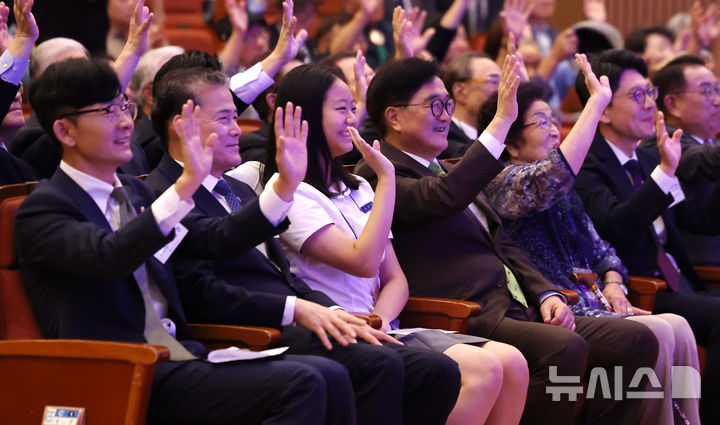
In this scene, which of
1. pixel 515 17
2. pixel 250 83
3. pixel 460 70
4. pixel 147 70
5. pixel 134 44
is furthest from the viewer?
pixel 515 17

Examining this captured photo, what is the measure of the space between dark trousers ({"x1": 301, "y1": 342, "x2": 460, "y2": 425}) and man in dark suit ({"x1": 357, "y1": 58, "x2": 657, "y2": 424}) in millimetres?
464

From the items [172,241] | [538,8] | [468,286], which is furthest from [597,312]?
[538,8]

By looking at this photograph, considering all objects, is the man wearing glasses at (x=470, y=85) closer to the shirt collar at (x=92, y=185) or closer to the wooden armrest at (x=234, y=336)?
the wooden armrest at (x=234, y=336)

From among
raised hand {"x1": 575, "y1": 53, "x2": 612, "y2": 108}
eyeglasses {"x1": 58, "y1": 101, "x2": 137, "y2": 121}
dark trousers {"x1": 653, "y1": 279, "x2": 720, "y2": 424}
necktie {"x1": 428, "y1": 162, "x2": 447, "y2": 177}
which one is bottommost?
dark trousers {"x1": 653, "y1": 279, "x2": 720, "y2": 424}

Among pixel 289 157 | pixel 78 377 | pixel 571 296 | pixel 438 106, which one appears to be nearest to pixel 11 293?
pixel 78 377

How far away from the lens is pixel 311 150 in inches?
106

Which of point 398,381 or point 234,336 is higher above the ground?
point 234,336

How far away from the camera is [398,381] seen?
7.64 ft

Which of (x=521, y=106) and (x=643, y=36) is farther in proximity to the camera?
(x=643, y=36)

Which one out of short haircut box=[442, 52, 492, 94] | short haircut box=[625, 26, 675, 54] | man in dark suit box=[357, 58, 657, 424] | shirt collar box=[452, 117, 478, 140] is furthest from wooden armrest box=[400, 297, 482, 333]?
short haircut box=[625, 26, 675, 54]

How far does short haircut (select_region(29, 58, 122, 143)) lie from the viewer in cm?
215

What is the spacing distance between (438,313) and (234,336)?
0.71m

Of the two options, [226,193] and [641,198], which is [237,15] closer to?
[641,198]

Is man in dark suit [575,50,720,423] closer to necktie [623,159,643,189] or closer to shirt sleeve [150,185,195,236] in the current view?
necktie [623,159,643,189]
